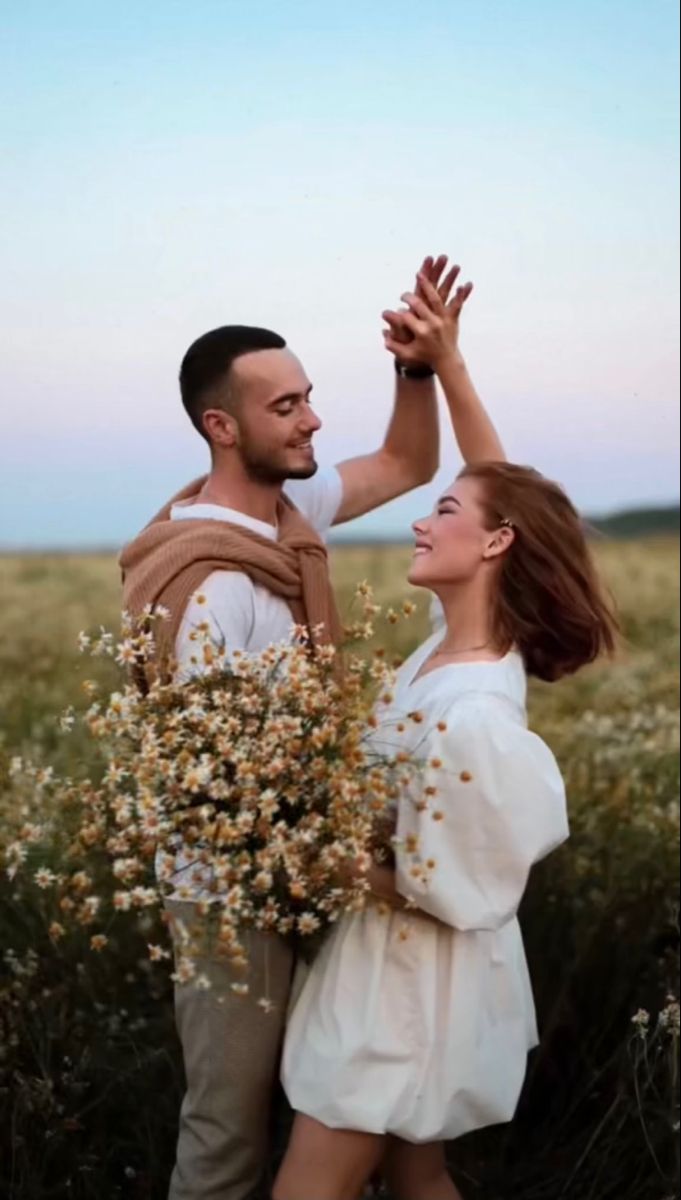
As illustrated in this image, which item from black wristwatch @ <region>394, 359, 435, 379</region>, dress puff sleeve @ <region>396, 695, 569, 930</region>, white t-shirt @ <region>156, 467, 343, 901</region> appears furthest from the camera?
black wristwatch @ <region>394, 359, 435, 379</region>

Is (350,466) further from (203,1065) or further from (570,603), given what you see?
(203,1065)

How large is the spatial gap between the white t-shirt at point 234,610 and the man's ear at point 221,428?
6.8 inches

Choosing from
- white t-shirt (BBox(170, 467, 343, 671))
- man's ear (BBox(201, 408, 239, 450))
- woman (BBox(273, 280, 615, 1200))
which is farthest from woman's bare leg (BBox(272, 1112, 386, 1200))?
man's ear (BBox(201, 408, 239, 450))

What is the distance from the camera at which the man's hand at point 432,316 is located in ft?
16.6

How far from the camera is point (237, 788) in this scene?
3.92 meters

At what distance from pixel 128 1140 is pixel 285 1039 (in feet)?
4.80

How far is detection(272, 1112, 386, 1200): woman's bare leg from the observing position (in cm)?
430

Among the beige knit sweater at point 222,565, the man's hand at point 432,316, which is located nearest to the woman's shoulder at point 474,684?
the beige knit sweater at point 222,565

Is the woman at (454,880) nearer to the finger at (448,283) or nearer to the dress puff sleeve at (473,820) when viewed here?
the dress puff sleeve at (473,820)

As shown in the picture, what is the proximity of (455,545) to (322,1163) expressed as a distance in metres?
1.48

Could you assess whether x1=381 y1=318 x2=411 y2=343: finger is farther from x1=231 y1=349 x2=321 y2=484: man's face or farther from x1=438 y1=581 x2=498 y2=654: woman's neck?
x1=438 y1=581 x2=498 y2=654: woman's neck

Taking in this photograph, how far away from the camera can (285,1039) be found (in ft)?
14.8

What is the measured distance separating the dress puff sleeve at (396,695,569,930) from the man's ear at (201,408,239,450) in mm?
1068

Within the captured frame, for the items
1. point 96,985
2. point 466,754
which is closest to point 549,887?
point 96,985
